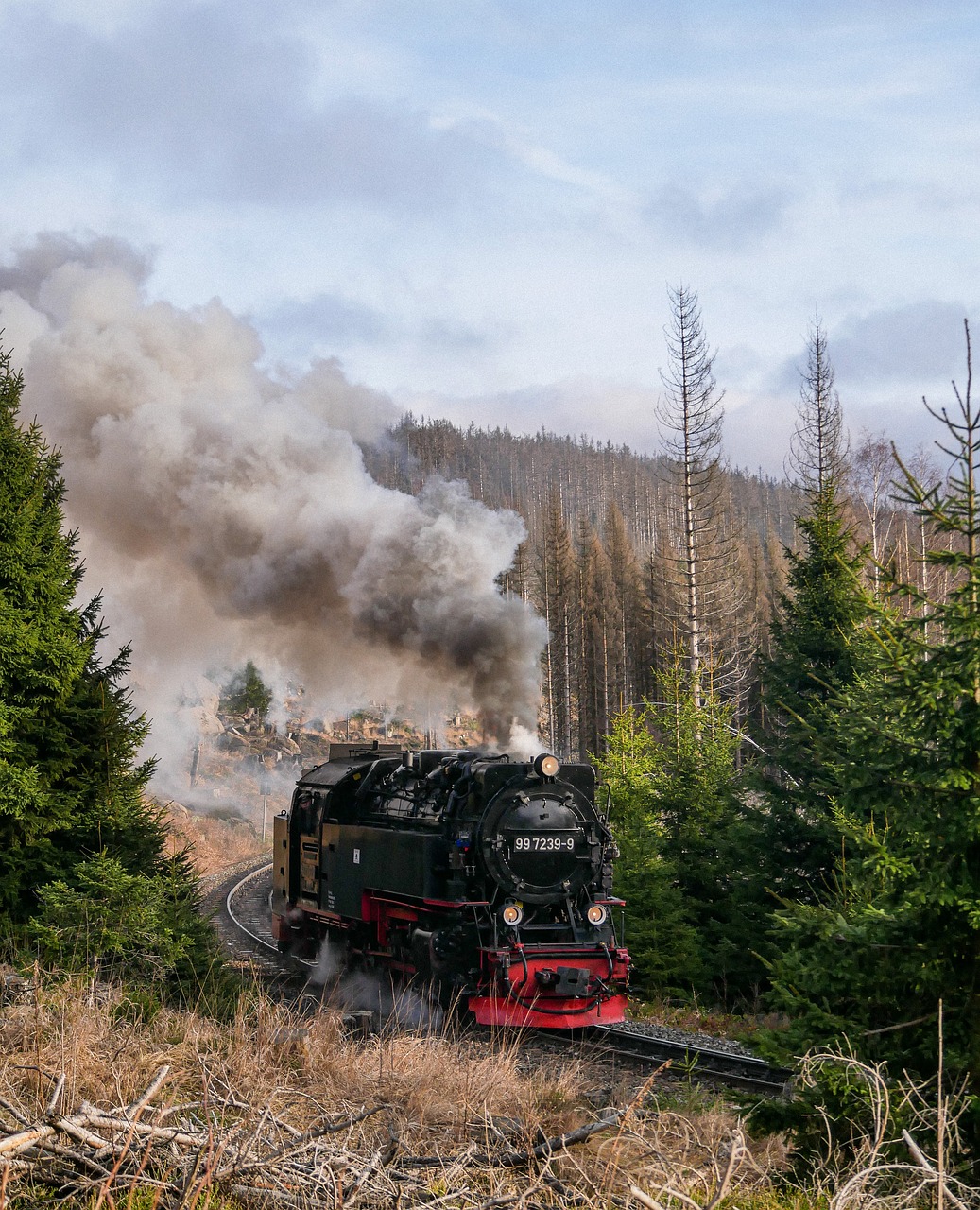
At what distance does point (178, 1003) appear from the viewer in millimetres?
9641

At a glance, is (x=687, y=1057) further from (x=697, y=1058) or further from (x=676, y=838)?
(x=676, y=838)

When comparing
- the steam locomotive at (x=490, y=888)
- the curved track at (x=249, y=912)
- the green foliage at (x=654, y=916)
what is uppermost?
the steam locomotive at (x=490, y=888)

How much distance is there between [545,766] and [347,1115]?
6876 mm

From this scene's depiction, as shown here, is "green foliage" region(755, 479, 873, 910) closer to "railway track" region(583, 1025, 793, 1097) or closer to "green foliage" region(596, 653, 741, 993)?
"green foliage" region(596, 653, 741, 993)

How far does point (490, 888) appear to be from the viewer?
11.6m

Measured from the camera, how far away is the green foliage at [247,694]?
53625 millimetres

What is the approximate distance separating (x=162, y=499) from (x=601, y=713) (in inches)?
1270

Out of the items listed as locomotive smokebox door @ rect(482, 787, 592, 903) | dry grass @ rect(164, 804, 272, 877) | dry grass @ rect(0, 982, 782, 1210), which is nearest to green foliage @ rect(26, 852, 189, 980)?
dry grass @ rect(0, 982, 782, 1210)

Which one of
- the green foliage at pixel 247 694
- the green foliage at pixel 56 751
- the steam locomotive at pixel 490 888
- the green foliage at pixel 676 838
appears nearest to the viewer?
the green foliage at pixel 56 751

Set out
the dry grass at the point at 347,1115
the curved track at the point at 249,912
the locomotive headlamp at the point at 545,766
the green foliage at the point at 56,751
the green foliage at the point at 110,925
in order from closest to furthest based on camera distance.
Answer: the dry grass at the point at 347,1115 < the green foliage at the point at 110,925 < the green foliage at the point at 56,751 < the locomotive headlamp at the point at 545,766 < the curved track at the point at 249,912

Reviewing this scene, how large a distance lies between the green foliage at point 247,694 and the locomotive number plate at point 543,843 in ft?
143

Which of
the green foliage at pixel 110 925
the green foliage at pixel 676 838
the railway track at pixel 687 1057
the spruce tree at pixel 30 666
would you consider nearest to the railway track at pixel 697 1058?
the railway track at pixel 687 1057

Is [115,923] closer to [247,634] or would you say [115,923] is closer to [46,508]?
[46,508]

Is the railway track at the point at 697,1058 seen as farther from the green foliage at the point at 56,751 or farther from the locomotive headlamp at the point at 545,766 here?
the green foliage at the point at 56,751
